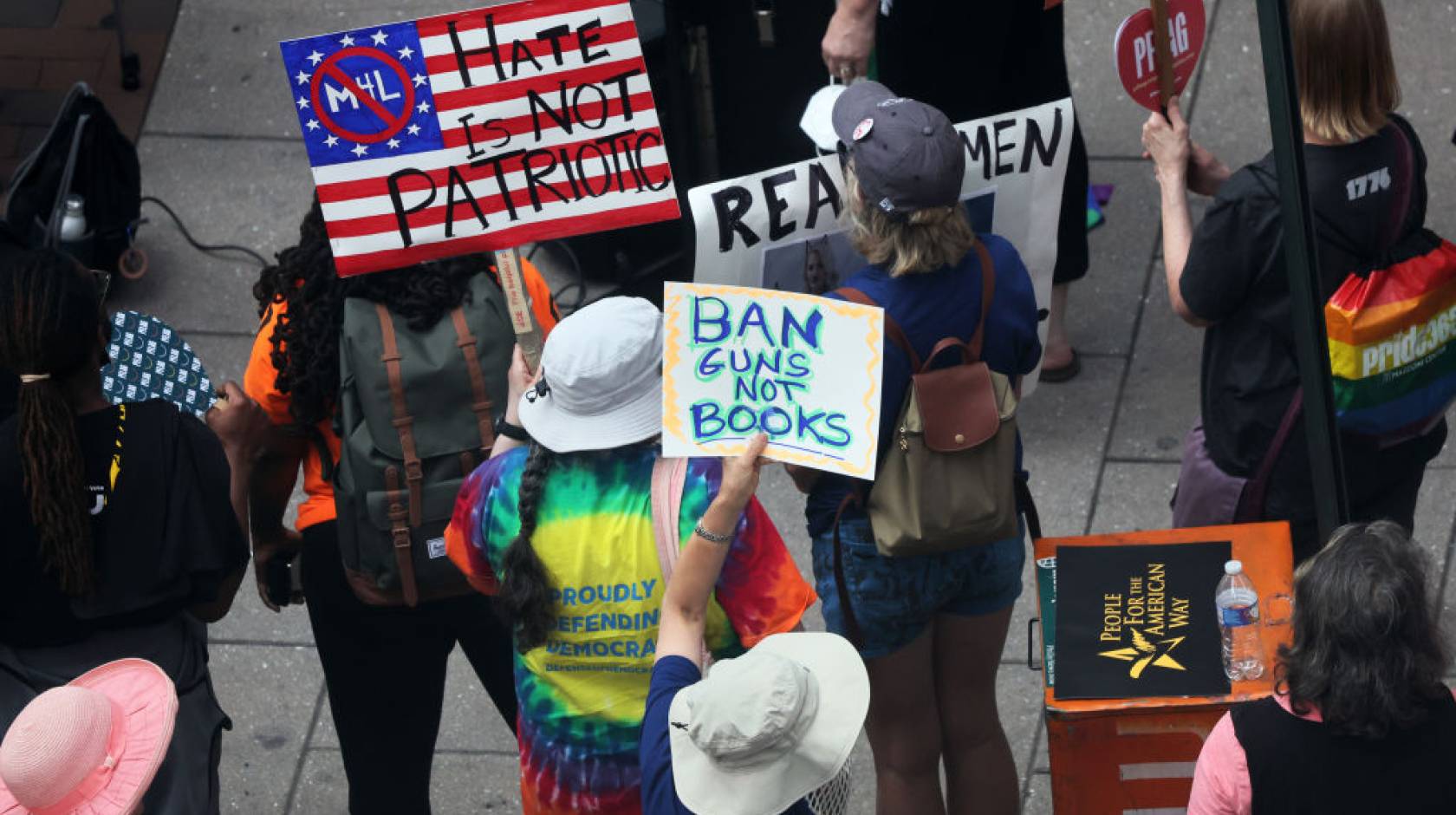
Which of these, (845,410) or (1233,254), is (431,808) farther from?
(1233,254)

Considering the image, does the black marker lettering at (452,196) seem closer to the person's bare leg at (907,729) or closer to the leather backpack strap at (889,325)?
the leather backpack strap at (889,325)

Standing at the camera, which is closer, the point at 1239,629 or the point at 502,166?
the point at 1239,629

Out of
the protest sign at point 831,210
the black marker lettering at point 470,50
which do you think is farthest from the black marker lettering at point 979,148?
the black marker lettering at point 470,50

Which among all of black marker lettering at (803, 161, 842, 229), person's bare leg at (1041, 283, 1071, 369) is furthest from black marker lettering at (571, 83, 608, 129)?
person's bare leg at (1041, 283, 1071, 369)

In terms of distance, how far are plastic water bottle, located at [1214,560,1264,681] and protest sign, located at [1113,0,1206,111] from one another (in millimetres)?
1064

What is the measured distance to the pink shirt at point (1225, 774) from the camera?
10.8 feet

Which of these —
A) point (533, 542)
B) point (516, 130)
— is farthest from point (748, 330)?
point (516, 130)

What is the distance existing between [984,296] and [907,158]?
1.14 feet

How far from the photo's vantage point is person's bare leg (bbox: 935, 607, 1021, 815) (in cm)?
436

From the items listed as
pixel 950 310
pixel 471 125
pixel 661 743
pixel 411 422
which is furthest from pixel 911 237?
pixel 661 743

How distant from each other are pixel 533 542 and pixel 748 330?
58cm

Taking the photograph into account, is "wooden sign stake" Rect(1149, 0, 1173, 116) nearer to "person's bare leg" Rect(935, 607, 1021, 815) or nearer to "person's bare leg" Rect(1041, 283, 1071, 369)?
"person's bare leg" Rect(935, 607, 1021, 815)

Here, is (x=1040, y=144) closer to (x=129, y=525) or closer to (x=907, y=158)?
(x=907, y=158)

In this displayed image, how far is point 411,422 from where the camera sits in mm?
4180
